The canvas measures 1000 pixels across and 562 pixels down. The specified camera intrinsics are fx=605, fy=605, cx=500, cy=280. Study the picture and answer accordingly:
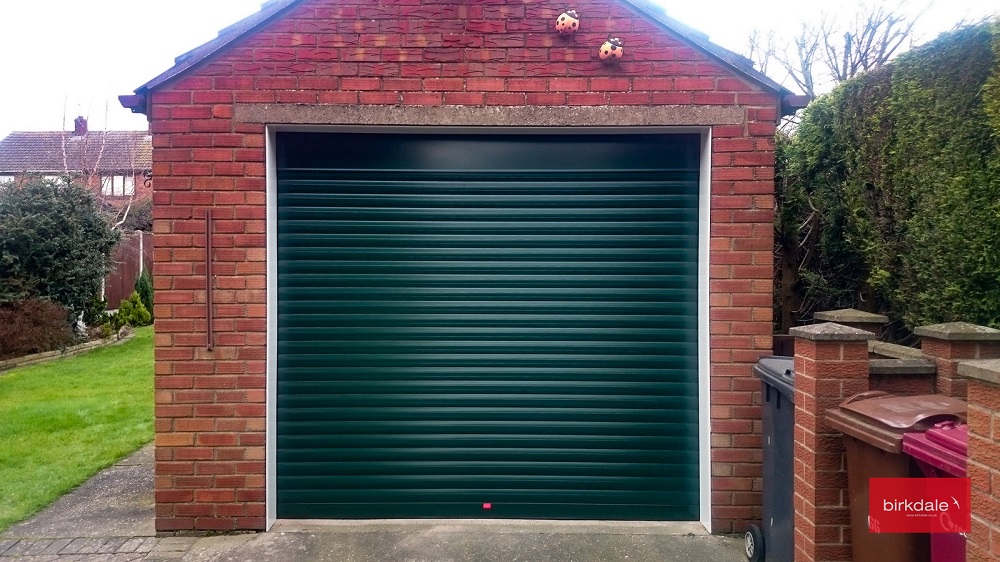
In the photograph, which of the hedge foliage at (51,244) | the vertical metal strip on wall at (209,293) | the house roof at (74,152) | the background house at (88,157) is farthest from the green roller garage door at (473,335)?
the house roof at (74,152)

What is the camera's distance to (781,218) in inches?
224

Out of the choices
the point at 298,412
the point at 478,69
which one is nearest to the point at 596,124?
the point at 478,69

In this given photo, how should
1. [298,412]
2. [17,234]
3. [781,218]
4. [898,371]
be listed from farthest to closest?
[17,234], [781,218], [298,412], [898,371]

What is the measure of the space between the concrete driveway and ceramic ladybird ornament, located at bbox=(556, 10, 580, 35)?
3406 millimetres

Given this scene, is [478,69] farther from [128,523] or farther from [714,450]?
[128,523]

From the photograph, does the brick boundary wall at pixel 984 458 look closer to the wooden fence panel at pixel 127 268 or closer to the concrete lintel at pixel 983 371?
the concrete lintel at pixel 983 371

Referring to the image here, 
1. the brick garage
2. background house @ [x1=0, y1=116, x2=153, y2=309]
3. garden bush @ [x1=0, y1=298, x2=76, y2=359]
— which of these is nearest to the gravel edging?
garden bush @ [x1=0, y1=298, x2=76, y2=359]

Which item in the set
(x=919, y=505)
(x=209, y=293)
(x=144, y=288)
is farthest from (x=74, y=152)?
(x=919, y=505)

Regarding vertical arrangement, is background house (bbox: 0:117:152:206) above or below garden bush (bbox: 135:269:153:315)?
above

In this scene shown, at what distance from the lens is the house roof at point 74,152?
20.9 m

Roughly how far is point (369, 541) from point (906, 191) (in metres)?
4.48

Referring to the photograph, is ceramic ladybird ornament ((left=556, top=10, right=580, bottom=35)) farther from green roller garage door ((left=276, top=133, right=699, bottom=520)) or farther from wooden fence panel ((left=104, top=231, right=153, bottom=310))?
wooden fence panel ((left=104, top=231, right=153, bottom=310))

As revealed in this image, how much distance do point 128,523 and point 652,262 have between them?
414 cm

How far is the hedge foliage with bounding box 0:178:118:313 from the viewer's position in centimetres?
1053
